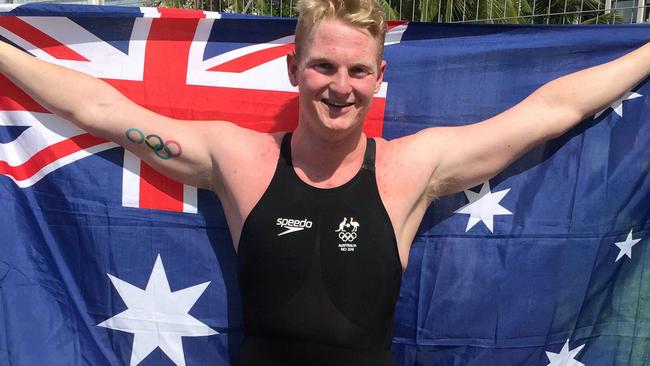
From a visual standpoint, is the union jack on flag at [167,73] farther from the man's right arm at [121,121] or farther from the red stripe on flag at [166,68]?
the man's right arm at [121,121]

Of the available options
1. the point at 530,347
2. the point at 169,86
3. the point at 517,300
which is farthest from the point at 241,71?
the point at 530,347

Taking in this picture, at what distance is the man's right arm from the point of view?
2.61 meters

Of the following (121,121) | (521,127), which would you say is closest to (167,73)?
(121,121)

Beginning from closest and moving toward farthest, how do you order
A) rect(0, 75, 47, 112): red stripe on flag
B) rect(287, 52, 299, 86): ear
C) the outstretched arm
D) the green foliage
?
rect(287, 52, 299, 86): ear < the outstretched arm < rect(0, 75, 47, 112): red stripe on flag < the green foliage

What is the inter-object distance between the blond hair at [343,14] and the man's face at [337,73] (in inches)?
0.9

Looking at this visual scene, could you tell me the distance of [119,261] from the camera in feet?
9.68

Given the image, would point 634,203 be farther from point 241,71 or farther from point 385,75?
point 241,71

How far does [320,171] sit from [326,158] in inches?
2.4

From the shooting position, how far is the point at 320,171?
2490 millimetres

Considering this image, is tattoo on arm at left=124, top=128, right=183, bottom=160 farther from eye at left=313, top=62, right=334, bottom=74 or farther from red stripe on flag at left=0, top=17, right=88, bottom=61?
eye at left=313, top=62, right=334, bottom=74

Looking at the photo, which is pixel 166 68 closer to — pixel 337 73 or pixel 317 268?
pixel 337 73

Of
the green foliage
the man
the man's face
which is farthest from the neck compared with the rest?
the green foliage

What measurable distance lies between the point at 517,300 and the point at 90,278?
2126 millimetres

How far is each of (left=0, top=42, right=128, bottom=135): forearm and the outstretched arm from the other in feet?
4.67
